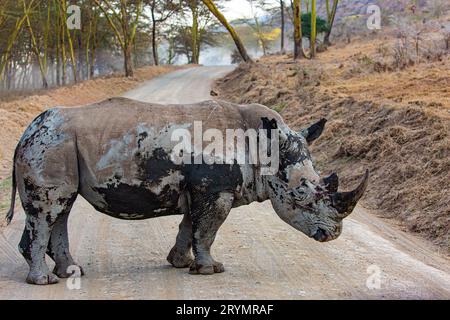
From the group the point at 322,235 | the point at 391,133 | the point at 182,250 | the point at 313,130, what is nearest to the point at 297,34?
the point at 391,133

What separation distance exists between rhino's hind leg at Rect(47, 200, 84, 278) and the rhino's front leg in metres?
1.25

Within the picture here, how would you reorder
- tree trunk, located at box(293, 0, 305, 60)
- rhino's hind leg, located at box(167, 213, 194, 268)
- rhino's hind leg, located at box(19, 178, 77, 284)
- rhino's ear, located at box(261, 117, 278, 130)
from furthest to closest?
tree trunk, located at box(293, 0, 305, 60) < rhino's hind leg, located at box(167, 213, 194, 268) < rhino's ear, located at box(261, 117, 278, 130) < rhino's hind leg, located at box(19, 178, 77, 284)

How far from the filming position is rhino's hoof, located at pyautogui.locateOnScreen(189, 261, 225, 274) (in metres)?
7.00

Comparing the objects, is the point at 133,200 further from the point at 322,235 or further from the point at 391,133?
the point at 391,133

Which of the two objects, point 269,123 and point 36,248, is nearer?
point 36,248

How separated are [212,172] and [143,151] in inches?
28.2

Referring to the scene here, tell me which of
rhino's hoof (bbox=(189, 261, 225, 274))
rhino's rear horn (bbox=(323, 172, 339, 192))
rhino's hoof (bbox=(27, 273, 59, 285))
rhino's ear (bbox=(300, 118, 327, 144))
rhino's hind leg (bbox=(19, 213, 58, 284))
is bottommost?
rhino's hoof (bbox=(189, 261, 225, 274))

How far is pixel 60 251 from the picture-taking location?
281 inches

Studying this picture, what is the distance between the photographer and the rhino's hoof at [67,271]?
705 cm

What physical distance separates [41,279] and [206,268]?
5.36 feet

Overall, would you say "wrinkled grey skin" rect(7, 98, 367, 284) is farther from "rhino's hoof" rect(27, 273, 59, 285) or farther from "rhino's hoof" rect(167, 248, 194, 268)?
"rhino's hoof" rect(167, 248, 194, 268)

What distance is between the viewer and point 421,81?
56.8 feet

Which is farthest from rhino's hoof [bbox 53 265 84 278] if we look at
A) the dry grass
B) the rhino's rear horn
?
→ the dry grass
